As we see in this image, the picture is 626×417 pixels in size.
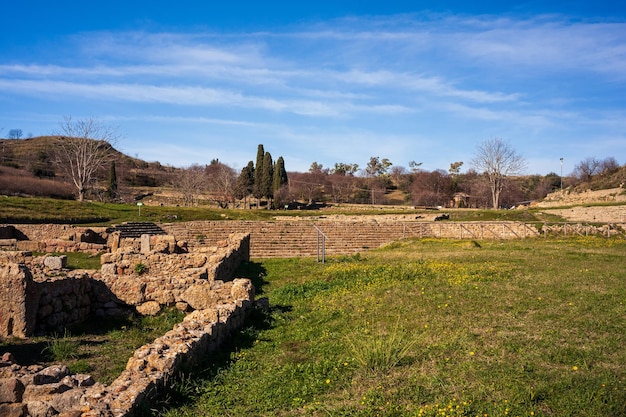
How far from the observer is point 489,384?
5633mm

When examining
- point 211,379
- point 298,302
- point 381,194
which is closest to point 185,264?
point 298,302

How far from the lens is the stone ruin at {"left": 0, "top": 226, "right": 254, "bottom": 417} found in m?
4.59

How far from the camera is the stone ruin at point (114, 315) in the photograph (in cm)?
459

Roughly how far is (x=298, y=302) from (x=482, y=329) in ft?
16.2

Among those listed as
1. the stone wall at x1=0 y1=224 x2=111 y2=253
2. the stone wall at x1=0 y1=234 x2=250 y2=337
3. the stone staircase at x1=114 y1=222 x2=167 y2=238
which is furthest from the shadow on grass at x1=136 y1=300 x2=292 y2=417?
the stone staircase at x1=114 y1=222 x2=167 y2=238

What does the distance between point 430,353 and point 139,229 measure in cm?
2927

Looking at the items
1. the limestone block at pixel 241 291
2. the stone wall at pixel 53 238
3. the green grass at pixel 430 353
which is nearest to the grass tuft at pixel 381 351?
the green grass at pixel 430 353

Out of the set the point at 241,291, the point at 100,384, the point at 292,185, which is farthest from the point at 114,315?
the point at 292,185

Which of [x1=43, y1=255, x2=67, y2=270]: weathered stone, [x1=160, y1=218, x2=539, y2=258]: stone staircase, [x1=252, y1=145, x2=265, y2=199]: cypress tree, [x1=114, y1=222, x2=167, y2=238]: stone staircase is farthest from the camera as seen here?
[x1=252, y1=145, x2=265, y2=199]: cypress tree

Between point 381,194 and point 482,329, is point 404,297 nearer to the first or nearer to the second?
point 482,329

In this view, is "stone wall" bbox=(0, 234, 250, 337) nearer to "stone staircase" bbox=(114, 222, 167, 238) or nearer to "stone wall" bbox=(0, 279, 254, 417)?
"stone wall" bbox=(0, 279, 254, 417)

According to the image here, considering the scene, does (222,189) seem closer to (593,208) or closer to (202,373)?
(593,208)

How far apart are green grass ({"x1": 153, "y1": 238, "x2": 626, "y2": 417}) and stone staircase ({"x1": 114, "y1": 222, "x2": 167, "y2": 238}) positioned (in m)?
21.4

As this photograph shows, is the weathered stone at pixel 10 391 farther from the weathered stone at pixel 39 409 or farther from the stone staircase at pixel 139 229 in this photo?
the stone staircase at pixel 139 229
